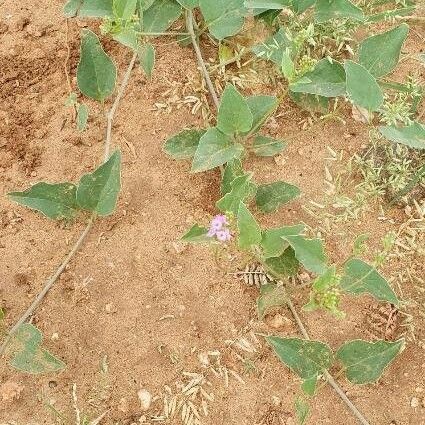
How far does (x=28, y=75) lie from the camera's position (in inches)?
92.3

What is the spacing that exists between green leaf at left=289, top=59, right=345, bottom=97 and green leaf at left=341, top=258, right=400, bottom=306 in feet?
1.75

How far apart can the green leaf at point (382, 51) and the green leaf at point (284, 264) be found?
23.6 inches

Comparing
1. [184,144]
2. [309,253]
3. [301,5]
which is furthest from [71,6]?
[309,253]

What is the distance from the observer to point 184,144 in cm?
220

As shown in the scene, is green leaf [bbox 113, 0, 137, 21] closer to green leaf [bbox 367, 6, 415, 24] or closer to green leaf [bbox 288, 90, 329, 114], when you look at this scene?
green leaf [bbox 288, 90, 329, 114]

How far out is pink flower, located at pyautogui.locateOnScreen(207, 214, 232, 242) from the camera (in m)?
1.87

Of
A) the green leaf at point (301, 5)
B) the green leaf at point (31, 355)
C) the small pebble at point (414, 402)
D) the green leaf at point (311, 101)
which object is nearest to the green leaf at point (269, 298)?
the small pebble at point (414, 402)

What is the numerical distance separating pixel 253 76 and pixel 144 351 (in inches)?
34.9

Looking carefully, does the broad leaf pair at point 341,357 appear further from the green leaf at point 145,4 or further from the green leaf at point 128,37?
the green leaf at point 145,4

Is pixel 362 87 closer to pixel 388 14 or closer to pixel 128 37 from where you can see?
pixel 388 14

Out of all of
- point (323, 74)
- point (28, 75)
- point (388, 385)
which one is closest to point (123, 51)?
point (28, 75)

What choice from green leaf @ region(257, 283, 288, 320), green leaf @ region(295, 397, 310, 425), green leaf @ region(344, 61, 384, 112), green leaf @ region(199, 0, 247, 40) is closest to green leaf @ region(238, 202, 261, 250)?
green leaf @ region(257, 283, 288, 320)

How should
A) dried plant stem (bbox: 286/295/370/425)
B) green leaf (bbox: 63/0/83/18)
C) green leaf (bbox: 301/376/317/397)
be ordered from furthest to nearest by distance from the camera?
green leaf (bbox: 63/0/83/18) → dried plant stem (bbox: 286/295/370/425) → green leaf (bbox: 301/376/317/397)

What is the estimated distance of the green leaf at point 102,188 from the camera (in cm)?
Answer: 203
